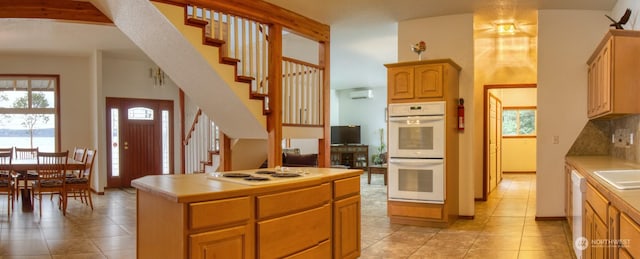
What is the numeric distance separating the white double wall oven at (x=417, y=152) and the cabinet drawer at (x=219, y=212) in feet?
10.4

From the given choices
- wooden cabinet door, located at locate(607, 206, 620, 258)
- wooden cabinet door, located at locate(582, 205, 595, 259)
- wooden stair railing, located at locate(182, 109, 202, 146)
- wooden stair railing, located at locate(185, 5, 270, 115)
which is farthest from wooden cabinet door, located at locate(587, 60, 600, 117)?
wooden stair railing, located at locate(182, 109, 202, 146)

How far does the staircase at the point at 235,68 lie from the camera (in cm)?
450

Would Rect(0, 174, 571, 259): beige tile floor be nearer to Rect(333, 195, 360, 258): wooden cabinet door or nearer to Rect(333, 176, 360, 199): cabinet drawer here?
Rect(333, 195, 360, 258): wooden cabinet door

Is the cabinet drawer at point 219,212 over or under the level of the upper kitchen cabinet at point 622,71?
under

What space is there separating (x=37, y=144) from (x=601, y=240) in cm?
949

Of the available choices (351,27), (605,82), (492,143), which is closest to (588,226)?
(605,82)

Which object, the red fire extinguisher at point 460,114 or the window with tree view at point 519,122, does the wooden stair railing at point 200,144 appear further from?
the window with tree view at point 519,122

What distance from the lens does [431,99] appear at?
17.3 ft

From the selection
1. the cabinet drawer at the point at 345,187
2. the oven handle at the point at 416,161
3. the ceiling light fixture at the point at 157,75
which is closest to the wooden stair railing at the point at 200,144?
the ceiling light fixture at the point at 157,75

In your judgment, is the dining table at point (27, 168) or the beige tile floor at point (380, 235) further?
the dining table at point (27, 168)

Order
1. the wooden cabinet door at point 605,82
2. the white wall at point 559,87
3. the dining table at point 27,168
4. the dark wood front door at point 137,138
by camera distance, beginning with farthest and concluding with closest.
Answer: the dark wood front door at point 137,138 → the dining table at point 27,168 → the white wall at point 559,87 → the wooden cabinet door at point 605,82

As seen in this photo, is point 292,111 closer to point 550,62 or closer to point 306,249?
point 306,249

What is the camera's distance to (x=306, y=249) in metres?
3.02

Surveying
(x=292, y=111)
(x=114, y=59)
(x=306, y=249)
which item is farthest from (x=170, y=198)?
(x=114, y=59)
